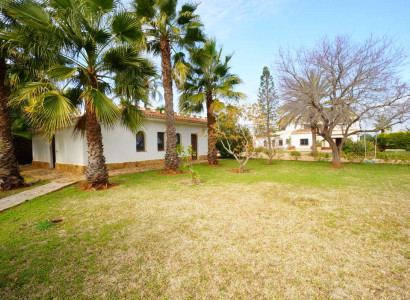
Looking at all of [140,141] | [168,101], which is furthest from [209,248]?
[140,141]

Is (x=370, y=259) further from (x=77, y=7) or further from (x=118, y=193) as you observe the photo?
(x=77, y=7)

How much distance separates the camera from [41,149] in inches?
580

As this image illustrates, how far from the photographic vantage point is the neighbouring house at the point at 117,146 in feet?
38.1

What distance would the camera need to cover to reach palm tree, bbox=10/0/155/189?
5852mm

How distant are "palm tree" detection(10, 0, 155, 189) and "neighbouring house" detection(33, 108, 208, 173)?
3865 mm

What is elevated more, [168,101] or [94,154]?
[168,101]

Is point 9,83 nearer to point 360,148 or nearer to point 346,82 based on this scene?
point 346,82

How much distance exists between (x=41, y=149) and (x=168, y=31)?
511 inches

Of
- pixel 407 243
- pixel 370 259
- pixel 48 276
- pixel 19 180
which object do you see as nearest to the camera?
pixel 48 276

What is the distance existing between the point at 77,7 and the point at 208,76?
7737mm

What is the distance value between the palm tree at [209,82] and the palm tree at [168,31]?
4.07ft

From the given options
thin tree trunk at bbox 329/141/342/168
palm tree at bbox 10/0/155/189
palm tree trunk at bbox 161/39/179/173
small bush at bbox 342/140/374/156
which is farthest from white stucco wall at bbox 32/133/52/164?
small bush at bbox 342/140/374/156

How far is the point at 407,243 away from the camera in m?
3.31

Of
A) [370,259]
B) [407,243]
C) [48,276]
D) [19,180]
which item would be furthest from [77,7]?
[407,243]
